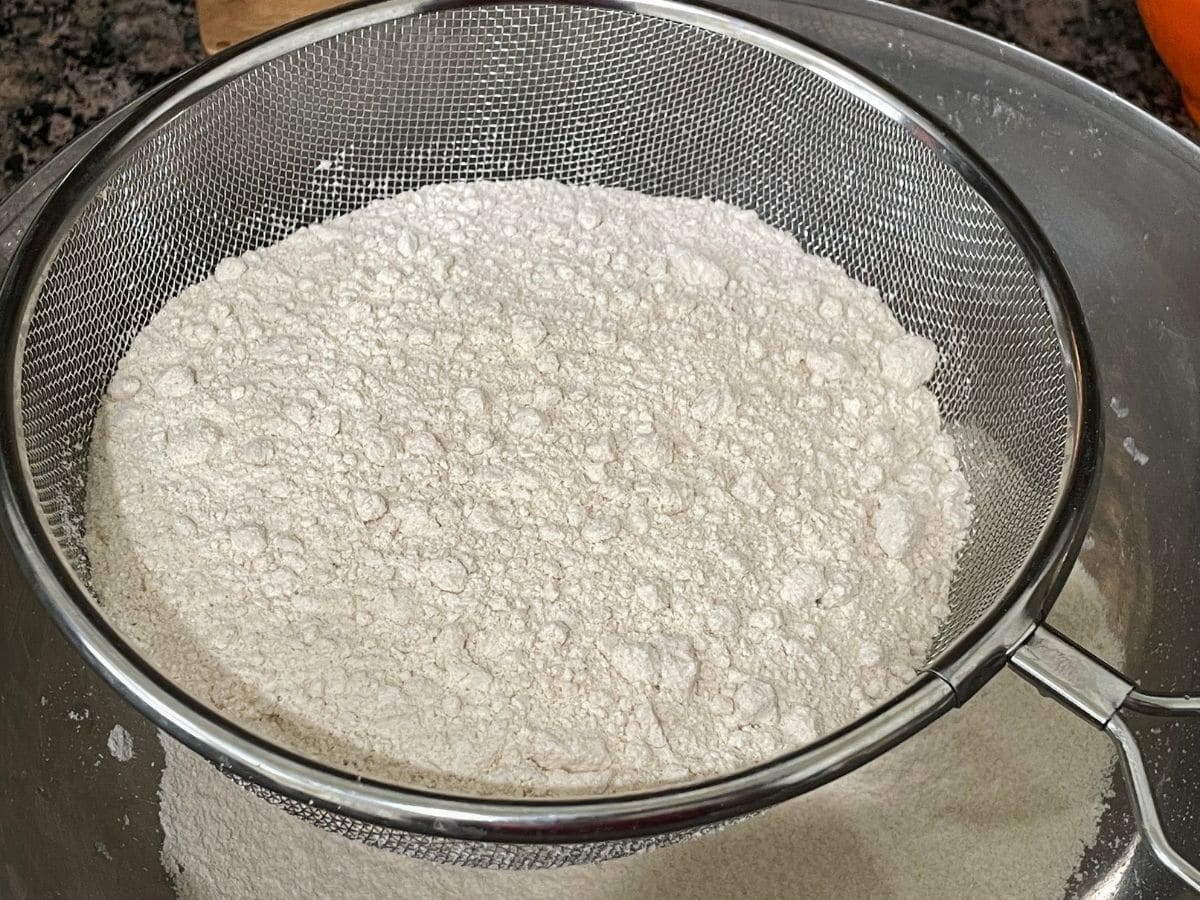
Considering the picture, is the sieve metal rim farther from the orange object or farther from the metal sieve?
the orange object

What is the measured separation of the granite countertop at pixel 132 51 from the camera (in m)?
0.93

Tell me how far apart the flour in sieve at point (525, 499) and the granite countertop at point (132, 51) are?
0.34 m

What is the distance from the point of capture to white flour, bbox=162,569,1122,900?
61 cm

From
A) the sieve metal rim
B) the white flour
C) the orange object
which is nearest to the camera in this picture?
the sieve metal rim

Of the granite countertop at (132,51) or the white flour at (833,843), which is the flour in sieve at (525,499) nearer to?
the white flour at (833,843)

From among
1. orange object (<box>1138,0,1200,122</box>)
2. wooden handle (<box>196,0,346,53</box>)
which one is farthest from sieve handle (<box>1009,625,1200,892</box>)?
wooden handle (<box>196,0,346,53</box>)

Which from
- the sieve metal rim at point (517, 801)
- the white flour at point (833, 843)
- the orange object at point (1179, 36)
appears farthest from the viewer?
the orange object at point (1179, 36)

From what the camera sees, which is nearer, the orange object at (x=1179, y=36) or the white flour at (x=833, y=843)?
the white flour at (x=833, y=843)

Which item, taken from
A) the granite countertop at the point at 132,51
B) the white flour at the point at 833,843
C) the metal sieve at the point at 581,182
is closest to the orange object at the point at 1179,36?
the granite countertop at the point at 132,51

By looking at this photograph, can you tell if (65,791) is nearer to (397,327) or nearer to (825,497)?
(397,327)

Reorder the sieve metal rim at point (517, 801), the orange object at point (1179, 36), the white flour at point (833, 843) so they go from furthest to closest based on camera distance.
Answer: the orange object at point (1179, 36) → the white flour at point (833, 843) → the sieve metal rim at point (517, 801)

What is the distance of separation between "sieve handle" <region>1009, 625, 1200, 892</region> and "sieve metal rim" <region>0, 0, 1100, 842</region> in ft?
0.05

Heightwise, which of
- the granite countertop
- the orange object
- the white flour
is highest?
the orange object

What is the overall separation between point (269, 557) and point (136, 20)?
615 millimetres
